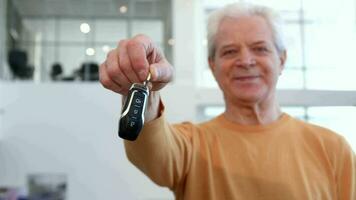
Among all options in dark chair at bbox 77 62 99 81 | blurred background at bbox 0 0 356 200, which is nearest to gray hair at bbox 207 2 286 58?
blurred background at bbox 0 0 356 200

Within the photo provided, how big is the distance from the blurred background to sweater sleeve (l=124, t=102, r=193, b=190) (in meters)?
1.75

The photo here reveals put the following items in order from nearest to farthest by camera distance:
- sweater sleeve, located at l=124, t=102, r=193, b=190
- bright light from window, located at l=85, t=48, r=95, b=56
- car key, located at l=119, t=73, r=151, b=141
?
1. car key, located at l=119, t=73, r=151, b=141
2. sweater sleeve, located at l=124, t=102, r=193, b=190
3. bright light from window, located at l=85, t=48, r=95, b=56

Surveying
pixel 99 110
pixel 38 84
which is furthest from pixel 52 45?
pixel 99 110

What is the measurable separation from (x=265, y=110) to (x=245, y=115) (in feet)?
0.17

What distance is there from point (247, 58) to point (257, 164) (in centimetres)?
23

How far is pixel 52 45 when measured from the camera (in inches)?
122

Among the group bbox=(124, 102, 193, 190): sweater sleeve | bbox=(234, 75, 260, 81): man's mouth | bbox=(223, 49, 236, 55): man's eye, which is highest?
bbox=(223, 49, 236, 55): man's eye

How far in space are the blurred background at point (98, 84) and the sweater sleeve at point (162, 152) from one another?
1749 millimetres

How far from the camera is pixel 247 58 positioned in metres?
1.00

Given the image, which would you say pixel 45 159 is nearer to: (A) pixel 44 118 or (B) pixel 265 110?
(A) pixel 44 118

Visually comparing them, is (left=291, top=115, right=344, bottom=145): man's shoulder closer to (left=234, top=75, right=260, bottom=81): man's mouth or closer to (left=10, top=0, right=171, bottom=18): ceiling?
(left=234, top=75, right=260, bottom=81): man's mouth

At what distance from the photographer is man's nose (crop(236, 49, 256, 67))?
1.00m

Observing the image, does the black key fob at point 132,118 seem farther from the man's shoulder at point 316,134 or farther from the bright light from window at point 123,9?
the bright light from window at point 123,9

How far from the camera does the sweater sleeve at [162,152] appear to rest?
763 mm
